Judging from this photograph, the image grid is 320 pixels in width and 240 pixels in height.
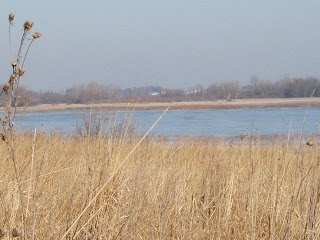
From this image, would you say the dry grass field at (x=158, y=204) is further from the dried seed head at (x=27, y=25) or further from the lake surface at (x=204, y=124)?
the dried seed head at (x=27, y=25)

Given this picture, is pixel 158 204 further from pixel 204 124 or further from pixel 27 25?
pixel 204 124

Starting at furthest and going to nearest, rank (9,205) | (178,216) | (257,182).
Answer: (257,182), (178,216), (9,205)

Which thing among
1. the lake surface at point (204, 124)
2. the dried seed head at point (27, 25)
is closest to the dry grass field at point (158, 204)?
the lake surface at point (204, 124)

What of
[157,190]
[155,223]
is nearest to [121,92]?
[157,190]

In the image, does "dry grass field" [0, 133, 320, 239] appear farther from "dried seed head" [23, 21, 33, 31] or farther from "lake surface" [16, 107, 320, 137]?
"dried seed head" [23, 21, 33, 31]

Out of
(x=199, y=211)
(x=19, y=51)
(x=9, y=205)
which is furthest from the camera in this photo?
(x=199, y=211)

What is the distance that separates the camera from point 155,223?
356cm

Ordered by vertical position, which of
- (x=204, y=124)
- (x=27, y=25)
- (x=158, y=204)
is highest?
(x=27, y=25)

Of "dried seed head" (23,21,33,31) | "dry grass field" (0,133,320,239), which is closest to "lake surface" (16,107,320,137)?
"dry grass field" (0,133,320,239)

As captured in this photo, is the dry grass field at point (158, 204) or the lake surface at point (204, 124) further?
the lake surface at point (204, 124)

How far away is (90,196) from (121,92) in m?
2.25

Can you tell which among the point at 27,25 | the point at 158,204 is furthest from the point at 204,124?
the point at 27,25

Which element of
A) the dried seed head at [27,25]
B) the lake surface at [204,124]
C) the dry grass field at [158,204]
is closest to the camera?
the dried seed head at [27,25]

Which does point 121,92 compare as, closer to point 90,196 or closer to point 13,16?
point 90,196
